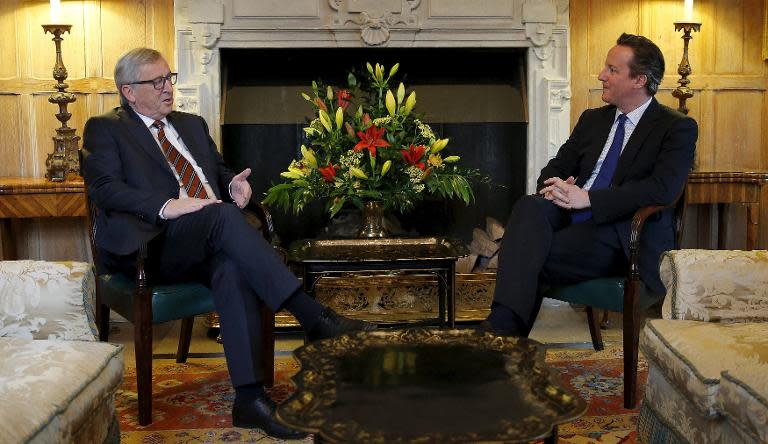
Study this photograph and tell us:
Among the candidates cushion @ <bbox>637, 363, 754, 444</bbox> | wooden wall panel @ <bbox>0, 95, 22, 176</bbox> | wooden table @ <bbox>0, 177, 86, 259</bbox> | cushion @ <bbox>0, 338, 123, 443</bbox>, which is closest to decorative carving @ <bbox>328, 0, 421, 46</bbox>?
wooden table @ <bbox>0, 177, 86, 259</bbox>

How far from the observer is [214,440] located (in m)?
2.66

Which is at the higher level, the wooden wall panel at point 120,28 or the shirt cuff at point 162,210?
the wooden wall panel at point 120,28

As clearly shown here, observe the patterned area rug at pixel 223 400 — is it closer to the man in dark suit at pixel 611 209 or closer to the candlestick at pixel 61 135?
the man in dark suit at pixel 611 209

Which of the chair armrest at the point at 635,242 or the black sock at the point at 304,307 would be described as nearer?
the black sock at the point at 304,307

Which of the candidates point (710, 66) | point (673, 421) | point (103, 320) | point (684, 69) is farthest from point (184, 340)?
point (710, 66)

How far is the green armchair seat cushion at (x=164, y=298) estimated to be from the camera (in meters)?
2.86

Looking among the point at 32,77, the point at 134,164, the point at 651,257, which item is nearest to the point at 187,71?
the point at 32,77

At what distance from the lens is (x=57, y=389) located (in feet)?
6.02

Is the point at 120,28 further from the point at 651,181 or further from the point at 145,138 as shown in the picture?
the point at 651,181

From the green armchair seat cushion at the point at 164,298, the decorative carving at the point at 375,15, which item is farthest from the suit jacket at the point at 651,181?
the decorative carving at the point at 375,15

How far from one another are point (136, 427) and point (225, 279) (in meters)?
0.54

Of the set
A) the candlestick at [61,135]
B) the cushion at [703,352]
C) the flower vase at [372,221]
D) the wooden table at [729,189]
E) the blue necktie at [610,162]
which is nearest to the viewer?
the cushion at [703,352]

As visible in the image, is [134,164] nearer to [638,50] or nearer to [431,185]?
[431,185]

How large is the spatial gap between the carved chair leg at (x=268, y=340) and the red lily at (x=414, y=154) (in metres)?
0.91
